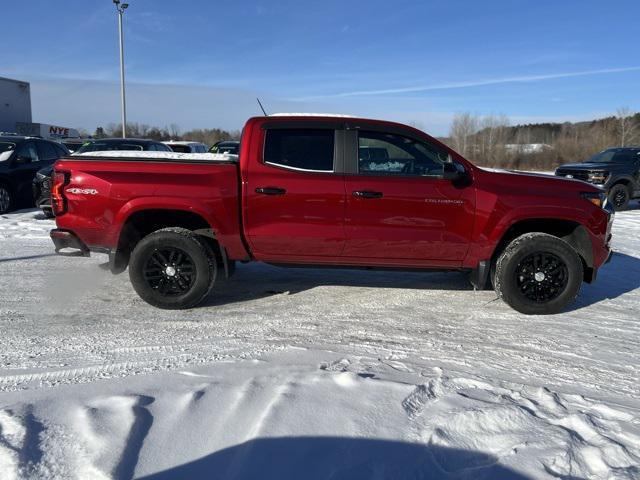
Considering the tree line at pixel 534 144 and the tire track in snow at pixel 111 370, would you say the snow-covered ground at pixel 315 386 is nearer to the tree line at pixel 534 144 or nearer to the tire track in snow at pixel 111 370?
the tire track in snow at pixel 111 370

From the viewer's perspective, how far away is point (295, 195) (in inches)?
180

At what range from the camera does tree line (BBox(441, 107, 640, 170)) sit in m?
46.4

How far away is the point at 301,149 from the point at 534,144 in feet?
176

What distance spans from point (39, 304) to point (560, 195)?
5.21 m

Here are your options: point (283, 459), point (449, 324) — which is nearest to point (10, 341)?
point (283, 459)

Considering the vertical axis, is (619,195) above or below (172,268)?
above

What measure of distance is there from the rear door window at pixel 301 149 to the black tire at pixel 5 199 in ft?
28.0

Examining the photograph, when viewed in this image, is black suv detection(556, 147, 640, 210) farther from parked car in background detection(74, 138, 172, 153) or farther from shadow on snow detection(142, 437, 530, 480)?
shadow on snow detection(142, 437, 530, 480)

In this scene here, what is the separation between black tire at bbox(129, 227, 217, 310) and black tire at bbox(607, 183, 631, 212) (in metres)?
13.2

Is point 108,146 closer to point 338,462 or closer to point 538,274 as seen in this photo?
point 538,274

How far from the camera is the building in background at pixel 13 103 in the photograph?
86.4 ft

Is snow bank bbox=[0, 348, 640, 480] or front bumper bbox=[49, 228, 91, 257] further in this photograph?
front bumper bbox=[49, 228, 91, 257]

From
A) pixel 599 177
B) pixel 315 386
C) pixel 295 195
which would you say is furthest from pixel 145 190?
pixel 599 177

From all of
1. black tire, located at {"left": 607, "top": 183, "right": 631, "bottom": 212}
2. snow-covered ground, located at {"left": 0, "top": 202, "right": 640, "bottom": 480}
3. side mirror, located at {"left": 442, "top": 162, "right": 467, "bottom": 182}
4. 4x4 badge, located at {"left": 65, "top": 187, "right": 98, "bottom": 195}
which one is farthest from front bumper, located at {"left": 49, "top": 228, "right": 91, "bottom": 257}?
black tire, located at {"left": 607, "top": 183, "right": 631, "bottom": 212}
